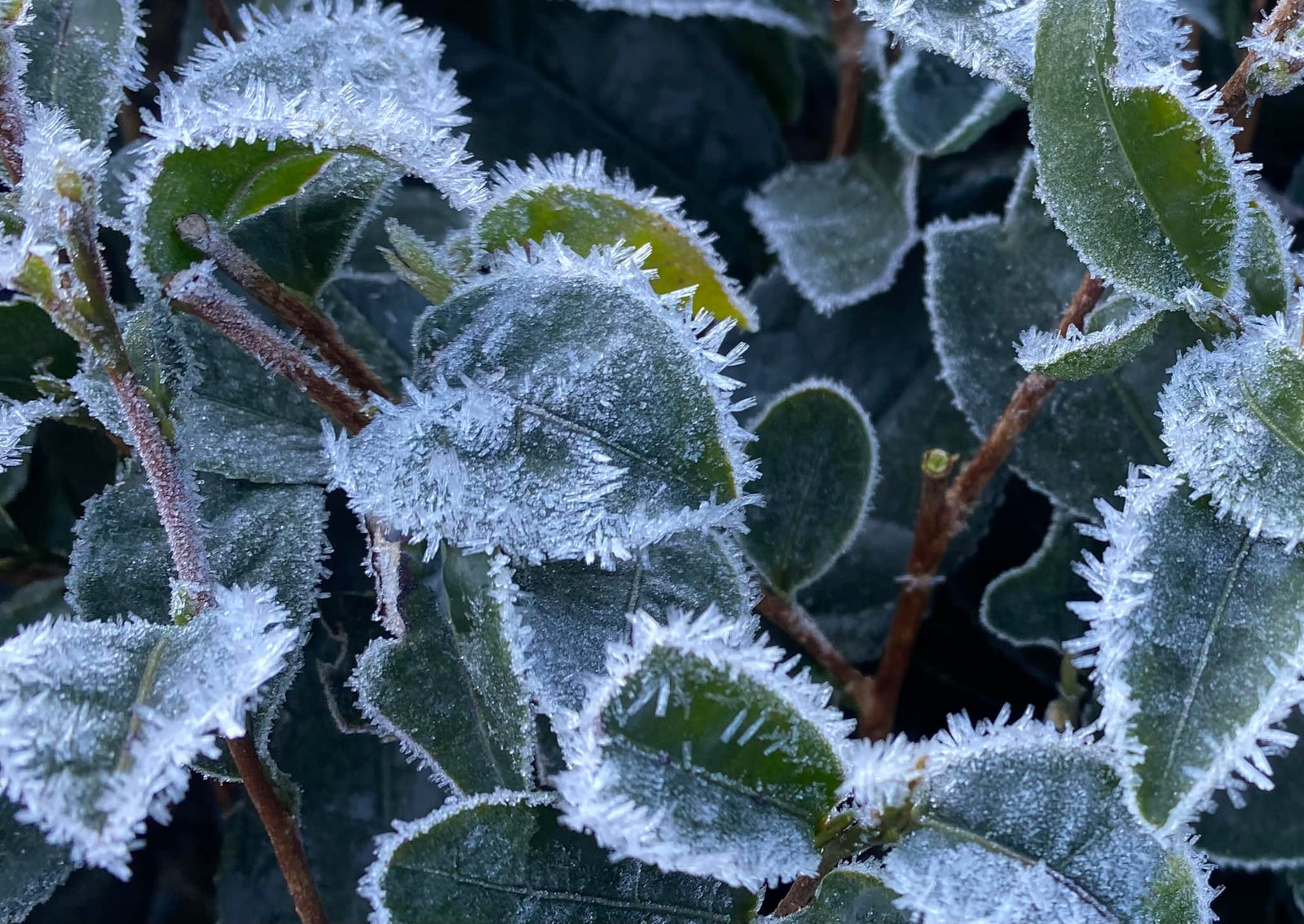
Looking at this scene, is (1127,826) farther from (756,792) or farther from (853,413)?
(853,413)

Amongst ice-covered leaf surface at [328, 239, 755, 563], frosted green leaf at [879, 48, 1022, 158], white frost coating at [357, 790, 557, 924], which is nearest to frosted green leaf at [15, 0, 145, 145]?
ice-covered leaf surface at [328, 239, 755, 563]

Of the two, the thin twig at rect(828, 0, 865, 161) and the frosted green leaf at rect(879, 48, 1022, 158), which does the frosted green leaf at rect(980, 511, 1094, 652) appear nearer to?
the frosted green leaf at rect(879, 48, 1022, 158)

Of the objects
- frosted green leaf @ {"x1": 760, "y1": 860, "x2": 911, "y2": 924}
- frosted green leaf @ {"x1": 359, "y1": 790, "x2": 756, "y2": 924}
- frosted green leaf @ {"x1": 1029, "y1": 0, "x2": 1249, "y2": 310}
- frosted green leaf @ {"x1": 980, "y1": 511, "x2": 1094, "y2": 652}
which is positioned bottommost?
frosted green leaf @ {"x1": 359, "y1": 790, "x2": 756, "y2": 924}

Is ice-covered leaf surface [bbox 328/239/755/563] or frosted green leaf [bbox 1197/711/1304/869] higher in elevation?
ice-covered leaf surface [bbox 328/239/755/563]

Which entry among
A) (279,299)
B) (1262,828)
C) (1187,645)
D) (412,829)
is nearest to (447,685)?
(412,829)

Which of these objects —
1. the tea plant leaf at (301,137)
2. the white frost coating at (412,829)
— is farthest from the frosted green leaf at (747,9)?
the white frost coating at (412,829)

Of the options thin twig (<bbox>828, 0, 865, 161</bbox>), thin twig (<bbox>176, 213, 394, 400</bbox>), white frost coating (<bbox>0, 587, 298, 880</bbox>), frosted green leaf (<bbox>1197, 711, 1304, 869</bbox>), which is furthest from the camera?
thin twig (<bbox>828, 0, 865, 161</bbox>)

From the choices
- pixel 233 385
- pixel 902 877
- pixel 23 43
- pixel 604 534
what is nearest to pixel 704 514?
pixel 604 534
